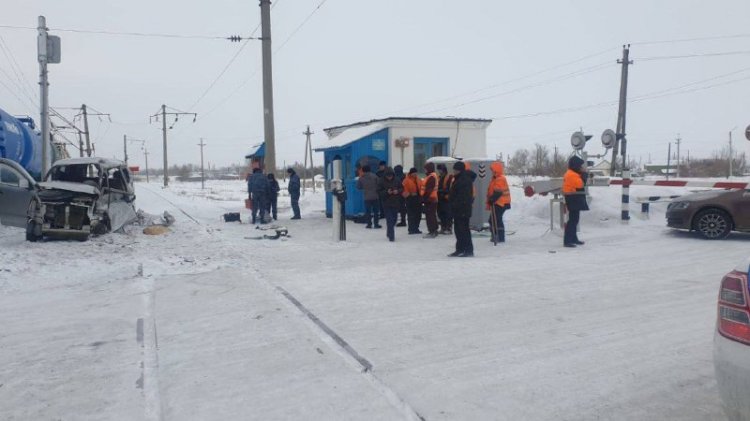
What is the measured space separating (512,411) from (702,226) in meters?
10.3

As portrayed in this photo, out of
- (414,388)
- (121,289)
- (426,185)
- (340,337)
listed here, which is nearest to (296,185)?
(426,185)

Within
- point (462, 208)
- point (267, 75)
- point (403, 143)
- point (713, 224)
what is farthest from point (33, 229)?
point (713, 224)

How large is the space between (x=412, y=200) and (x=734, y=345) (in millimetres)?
11396

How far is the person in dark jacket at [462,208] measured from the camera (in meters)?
10.5

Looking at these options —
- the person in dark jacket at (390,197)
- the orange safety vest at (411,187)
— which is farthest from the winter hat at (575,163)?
the orange safety vest at (411,187)

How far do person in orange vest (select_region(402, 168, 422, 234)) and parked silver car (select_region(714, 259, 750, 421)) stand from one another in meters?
11.1

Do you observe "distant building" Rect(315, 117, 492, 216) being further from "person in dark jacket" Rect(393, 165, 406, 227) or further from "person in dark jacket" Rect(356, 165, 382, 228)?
"person in dark jacket" Rect(356, 165, 382, 228)

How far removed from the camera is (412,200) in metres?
14.4

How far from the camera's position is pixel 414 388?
14.4 feet

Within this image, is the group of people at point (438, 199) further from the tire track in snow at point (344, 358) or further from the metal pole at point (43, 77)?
the metal pole at point (43, 77)

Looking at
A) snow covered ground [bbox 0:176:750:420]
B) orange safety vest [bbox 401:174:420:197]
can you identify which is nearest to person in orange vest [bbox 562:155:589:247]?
snow covered ground [bbox 0:176:750:420]

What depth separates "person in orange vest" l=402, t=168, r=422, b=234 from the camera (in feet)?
47.1

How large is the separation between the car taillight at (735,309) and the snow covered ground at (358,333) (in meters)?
1.00

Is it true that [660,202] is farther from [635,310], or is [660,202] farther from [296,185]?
[635,310]
